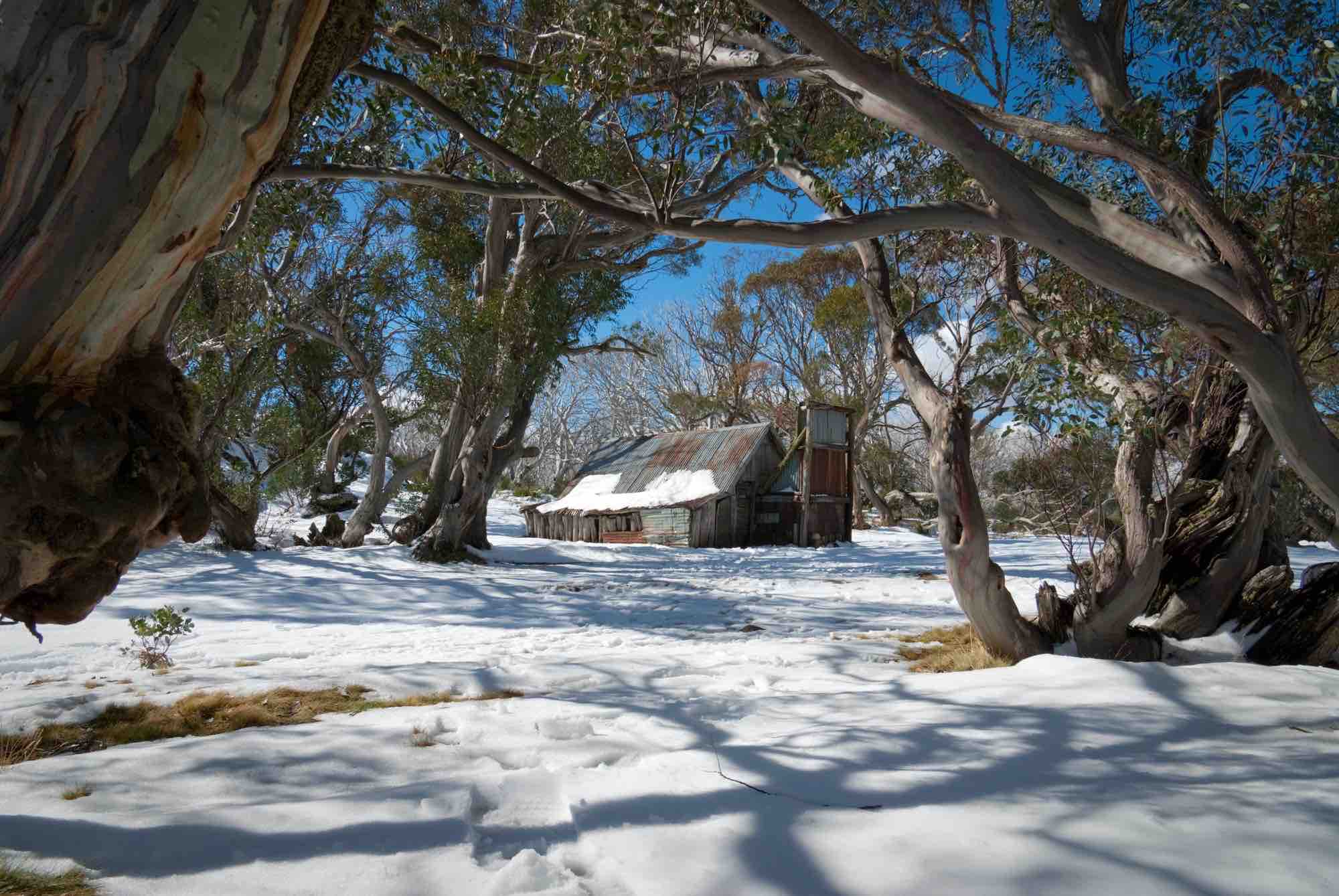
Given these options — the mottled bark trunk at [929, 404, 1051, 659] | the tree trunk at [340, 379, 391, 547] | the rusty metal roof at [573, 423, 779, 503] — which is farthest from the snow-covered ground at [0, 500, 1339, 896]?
the rusty metal roof at [573, 423, 779, 503]

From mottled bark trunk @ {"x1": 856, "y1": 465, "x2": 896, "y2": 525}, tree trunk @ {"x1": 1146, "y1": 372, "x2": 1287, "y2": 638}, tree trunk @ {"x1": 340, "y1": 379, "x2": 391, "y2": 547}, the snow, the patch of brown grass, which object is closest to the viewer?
the patch of brown grass

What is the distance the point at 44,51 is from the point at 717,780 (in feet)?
9.05

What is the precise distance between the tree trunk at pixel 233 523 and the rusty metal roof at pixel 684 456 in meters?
9.61

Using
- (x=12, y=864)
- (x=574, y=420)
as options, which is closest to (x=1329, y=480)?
(x=12, y=864)

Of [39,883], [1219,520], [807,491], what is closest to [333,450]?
[807,491]

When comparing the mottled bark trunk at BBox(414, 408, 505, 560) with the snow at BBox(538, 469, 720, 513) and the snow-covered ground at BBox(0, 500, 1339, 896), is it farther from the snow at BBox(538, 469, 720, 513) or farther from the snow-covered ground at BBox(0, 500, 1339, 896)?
the snow-covered ground at BBox(0, 500, 1339, 896)

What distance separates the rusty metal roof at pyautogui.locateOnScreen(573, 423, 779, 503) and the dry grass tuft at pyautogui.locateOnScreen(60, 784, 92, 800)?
51.3 ft

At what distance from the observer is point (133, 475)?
2080 millimetres

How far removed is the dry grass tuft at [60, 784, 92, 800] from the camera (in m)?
2.47

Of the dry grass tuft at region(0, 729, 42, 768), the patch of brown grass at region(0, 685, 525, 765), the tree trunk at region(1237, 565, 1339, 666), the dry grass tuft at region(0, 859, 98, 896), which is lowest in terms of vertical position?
the patch of brown grass at region(0, 685, 525, 765)

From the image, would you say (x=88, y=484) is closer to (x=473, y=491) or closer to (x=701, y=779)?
(x=701, y=779)

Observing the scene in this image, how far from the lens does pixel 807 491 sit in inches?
729

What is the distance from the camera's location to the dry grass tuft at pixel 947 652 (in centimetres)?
511

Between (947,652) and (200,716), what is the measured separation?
15.5 ft
